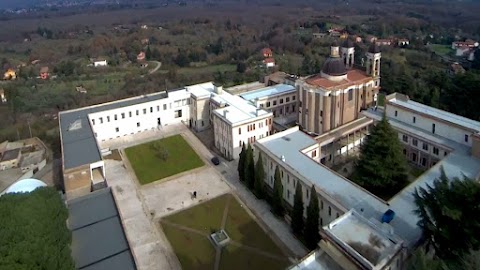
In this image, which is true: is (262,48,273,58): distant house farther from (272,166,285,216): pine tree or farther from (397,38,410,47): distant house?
(272,166,285,216): pine tree

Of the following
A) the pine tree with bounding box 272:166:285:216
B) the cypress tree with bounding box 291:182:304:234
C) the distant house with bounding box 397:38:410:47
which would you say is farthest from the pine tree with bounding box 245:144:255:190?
the distant house with bounding box 397:38:410:47

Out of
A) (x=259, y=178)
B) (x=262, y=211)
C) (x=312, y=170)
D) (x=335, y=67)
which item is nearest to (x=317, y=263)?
(x=312, y=170)

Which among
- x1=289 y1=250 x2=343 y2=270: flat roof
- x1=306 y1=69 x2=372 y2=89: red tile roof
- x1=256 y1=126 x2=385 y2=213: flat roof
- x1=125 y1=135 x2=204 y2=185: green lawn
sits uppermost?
x1=306 y1=69 x2=372 y2=89: red tile roof

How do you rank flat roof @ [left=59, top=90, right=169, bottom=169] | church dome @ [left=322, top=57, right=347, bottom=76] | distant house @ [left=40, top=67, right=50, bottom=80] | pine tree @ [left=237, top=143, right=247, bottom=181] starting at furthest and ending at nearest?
distant house @ [left=40, top=67, right=50, bottom=80], church dome @ [left=322, top=57, right=347, bottom=76], flat roof @ [left=59, top=90, right=169, bottom=169], pine tree @ [left=237, top=143, right=247, bottom=181]

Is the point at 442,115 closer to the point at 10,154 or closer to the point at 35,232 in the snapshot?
the point at 35,232

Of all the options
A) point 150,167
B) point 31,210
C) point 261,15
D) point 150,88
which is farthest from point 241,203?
point 261,15

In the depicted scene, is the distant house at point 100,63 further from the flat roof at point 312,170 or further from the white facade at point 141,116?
the flat roof at point 312,170

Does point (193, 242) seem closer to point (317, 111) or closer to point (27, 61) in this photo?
point (317, 111)

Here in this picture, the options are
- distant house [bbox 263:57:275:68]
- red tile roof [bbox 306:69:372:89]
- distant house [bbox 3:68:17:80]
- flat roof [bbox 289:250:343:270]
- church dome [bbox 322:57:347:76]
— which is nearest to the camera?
flat roof [bbox 289:250:343:270]
